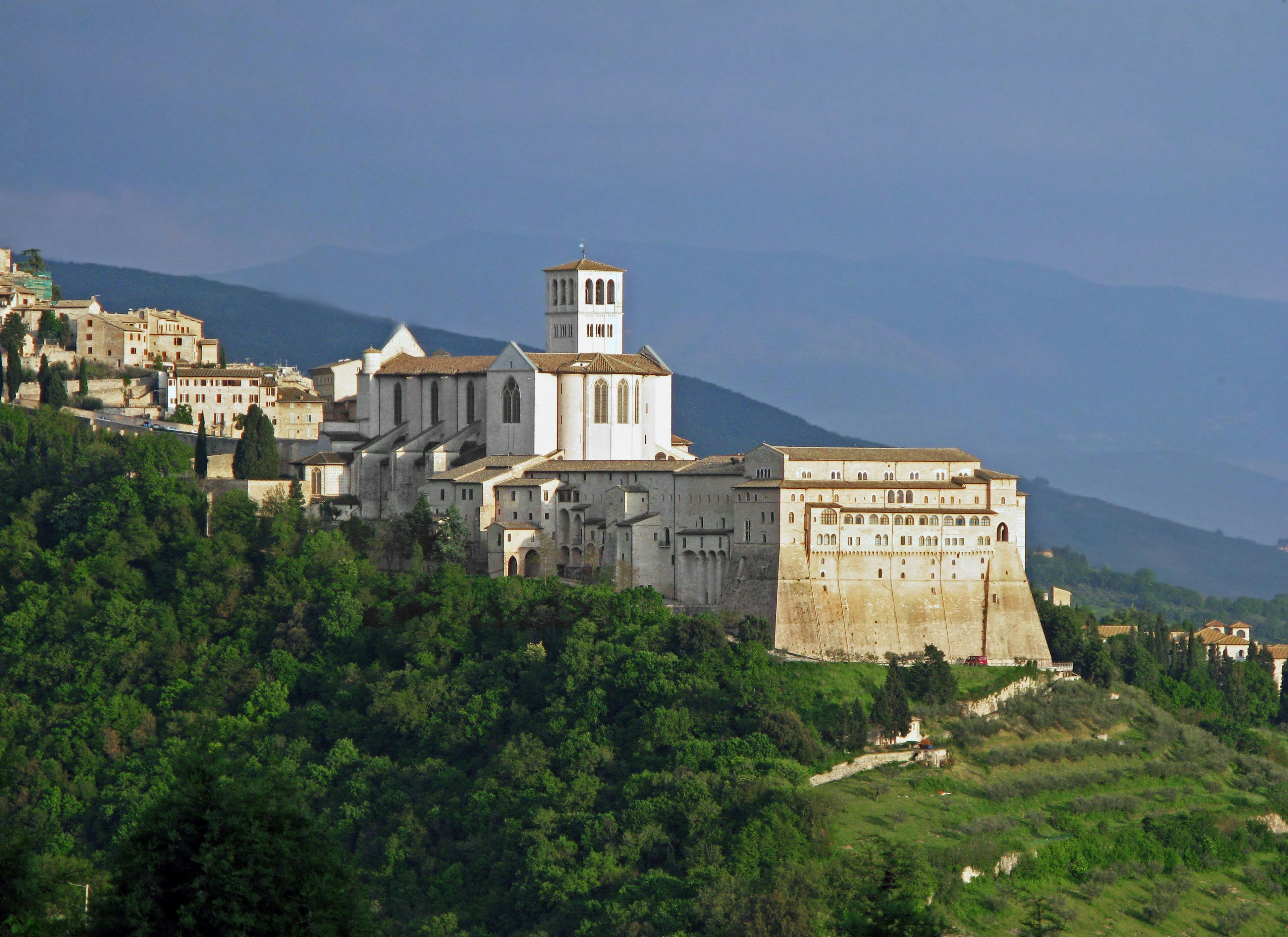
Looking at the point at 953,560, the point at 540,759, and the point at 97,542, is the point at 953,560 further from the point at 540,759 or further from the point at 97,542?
the point at 97,542

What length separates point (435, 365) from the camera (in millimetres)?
80688

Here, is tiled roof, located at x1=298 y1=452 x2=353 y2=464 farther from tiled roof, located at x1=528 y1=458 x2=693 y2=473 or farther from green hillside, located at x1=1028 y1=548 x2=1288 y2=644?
green hillside, located at x1=1028 y1=548 x2=1288 y2=644

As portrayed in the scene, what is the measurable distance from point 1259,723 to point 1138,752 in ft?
45.9

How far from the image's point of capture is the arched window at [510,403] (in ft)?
249

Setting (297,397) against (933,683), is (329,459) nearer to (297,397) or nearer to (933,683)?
(297,397)

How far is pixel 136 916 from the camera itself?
3147 centimetres

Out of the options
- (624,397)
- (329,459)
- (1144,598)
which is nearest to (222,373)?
(329,459)

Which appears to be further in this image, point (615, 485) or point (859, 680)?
point (615, 485)

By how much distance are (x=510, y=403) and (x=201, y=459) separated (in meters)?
12.1

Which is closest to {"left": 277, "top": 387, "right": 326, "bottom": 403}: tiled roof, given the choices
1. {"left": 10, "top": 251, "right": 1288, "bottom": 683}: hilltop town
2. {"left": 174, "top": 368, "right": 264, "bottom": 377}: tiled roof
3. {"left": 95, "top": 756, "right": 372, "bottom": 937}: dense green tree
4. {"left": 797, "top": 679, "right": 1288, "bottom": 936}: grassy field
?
{"left": 10, "top": 251, "right": 1288, "bottom": 683}: hilltop town

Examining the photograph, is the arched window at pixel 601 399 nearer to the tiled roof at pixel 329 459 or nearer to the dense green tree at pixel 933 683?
the tiled roof at pixel 329 459

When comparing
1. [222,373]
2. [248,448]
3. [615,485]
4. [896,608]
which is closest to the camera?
[896,608]

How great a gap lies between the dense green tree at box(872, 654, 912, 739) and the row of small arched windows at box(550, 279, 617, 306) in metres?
20.9

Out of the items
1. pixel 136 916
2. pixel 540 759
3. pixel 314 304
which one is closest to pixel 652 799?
pixel 540 759
